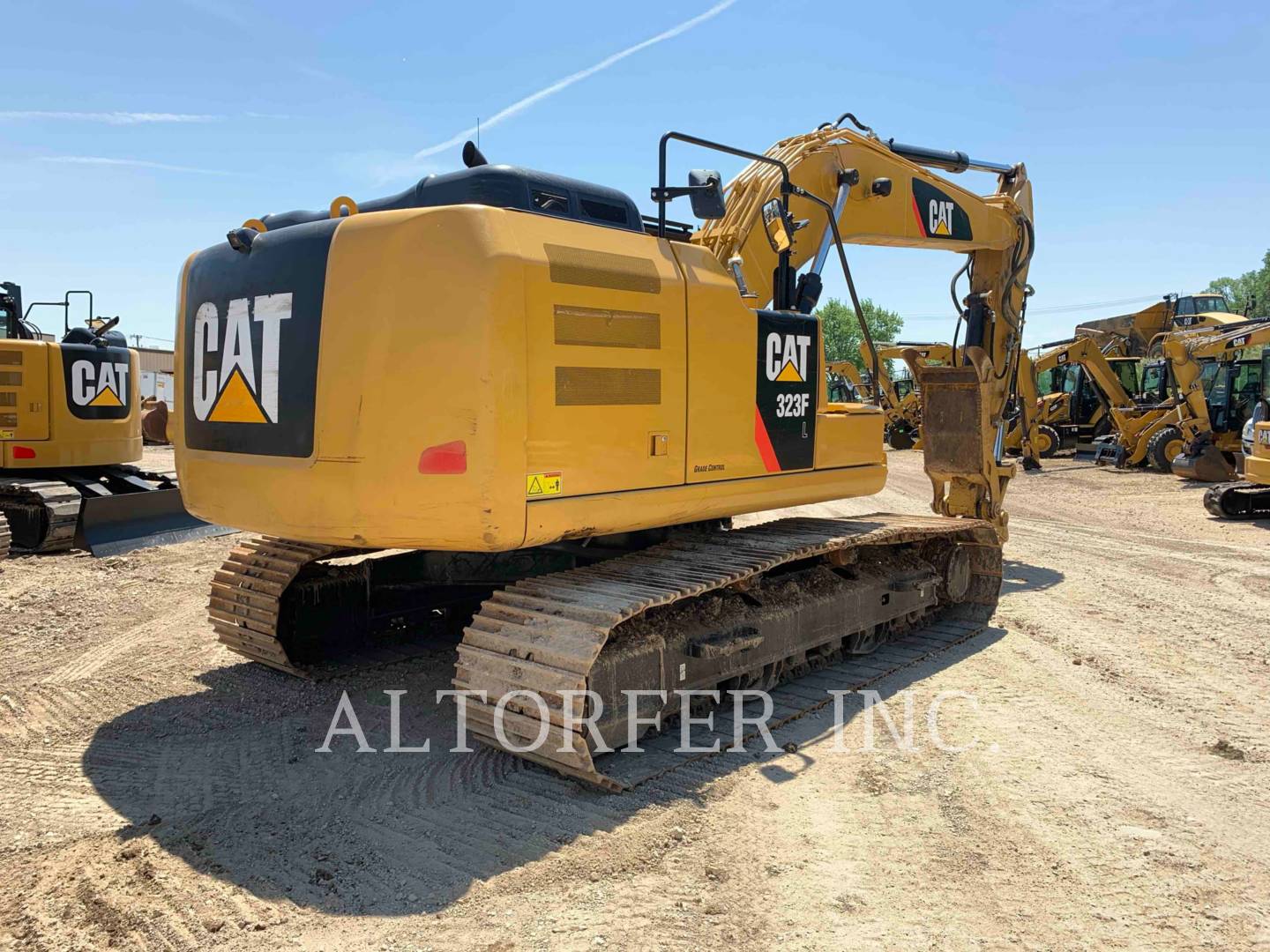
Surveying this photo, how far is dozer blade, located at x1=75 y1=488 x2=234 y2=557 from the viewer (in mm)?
10500

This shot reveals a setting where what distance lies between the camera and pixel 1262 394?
56.4ft

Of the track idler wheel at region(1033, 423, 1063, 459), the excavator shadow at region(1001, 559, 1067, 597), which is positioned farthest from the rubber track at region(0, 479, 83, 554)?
the track idler wheel at region(1033, 423, 1063, 459)

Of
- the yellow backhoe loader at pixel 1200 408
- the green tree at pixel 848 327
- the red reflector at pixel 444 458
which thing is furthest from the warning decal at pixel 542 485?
the green tree at pixel 848 327

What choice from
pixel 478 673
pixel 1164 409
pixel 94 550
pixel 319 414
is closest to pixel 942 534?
pixel 478 673

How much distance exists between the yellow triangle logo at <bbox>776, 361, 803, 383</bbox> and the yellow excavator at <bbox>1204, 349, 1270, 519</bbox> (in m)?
10.5

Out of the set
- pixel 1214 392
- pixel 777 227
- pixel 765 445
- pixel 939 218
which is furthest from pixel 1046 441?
pixel 765 445

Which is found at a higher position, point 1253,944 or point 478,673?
point 478,673

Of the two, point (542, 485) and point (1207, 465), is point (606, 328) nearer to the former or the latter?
point (542, 485)

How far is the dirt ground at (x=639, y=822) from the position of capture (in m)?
3.22

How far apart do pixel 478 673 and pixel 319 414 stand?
135cm

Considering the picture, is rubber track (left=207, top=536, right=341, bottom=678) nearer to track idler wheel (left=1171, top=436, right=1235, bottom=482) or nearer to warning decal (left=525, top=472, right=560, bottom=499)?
warning decal (left=525, top=472, right=560, bottom=499)

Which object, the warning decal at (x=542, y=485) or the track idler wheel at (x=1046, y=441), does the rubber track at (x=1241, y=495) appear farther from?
the warning decal at (x=542, y=485)

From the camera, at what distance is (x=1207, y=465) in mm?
18031

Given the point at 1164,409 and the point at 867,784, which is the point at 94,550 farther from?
the point at 1164,409
